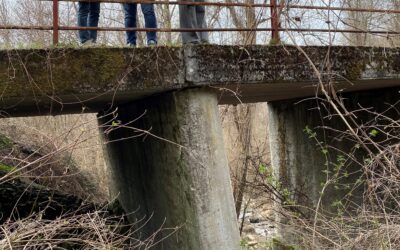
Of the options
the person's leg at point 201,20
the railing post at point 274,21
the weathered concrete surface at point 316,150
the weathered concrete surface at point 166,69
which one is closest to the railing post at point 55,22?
the weathered concrete surface at point 166,69

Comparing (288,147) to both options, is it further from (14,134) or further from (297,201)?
(14,134)

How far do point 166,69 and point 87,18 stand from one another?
4.24 ft

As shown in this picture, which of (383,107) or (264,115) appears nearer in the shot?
(383,107)

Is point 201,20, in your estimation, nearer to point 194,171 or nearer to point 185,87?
point 185,87

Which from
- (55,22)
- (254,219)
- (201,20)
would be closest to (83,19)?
(55,22)

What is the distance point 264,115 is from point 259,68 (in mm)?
9897

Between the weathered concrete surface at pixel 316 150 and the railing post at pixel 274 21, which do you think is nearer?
the railing post at pixel 274 21

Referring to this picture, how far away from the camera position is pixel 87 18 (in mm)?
4867

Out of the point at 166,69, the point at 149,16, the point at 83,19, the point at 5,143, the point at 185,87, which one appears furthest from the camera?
the point at 5,143

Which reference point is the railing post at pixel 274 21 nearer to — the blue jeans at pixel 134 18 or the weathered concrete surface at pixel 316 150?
the blue jeans at pixel 134 18

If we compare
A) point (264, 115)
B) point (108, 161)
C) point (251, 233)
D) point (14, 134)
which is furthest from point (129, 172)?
point (264, 115)

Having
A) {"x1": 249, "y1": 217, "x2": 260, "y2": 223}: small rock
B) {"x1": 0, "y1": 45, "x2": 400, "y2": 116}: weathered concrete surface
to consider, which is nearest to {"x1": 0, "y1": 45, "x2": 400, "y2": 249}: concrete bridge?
{"x1": 0, "y1": 45, "x2": 400, "y2": 116}: weathered concrete surface

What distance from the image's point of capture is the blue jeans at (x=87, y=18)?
15.6ft

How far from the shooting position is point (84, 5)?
4832 millimetres
